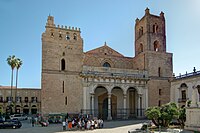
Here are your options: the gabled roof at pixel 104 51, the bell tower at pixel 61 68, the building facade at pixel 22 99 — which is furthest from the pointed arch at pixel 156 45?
the building facade at pixel 22 99

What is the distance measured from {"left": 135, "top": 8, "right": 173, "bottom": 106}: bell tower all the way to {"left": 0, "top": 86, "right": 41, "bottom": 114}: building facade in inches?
1449

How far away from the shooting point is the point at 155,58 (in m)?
36.2

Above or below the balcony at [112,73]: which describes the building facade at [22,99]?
below

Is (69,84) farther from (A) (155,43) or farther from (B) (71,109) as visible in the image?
(A) (155,43)

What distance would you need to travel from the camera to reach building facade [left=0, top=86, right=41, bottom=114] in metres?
60.0

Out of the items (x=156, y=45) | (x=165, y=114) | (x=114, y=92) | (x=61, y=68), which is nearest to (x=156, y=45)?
(x=156, y=45)

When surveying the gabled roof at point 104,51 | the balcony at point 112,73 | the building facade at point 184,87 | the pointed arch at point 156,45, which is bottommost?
the building facade at point 184,87

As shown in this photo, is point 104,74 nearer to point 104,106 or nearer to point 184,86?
point 104,106

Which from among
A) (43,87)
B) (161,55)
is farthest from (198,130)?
(161,55)

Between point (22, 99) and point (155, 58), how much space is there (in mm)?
43027

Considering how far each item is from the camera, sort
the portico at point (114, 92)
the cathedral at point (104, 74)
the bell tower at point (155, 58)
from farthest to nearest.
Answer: the bell tower at point (155, 58), the portico at point (114, 92), the cathedral at point (104, 74)

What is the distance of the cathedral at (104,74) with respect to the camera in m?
30.2

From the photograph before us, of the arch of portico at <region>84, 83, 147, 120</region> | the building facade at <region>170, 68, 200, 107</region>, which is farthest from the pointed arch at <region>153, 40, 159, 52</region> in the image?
the arch of portico at <region>84, 83, 147, 120</region>

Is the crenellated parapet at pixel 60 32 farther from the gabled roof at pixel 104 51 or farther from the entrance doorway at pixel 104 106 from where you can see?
the entrance doorway at pixel 104 106
